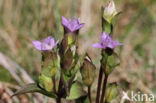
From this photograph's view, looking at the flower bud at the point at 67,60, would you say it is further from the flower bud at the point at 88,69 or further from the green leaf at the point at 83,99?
the green leaf at the point at 83,99

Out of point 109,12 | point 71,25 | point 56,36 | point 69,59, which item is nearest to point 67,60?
point 69,59

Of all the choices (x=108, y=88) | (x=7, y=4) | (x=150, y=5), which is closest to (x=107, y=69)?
(x=108, y=88)

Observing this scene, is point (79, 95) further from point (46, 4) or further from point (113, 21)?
point (46, 4)

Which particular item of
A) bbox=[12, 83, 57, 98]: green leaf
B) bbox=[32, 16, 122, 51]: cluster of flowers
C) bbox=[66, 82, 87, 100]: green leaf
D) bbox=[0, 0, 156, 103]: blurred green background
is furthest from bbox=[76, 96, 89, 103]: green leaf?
bbox=[0, 0, 156, 103]: blurred green background

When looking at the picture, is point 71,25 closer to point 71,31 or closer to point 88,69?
point 71,31

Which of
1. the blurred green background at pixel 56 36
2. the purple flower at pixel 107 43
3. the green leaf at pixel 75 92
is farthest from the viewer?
the blurred green background at pixel 56 36

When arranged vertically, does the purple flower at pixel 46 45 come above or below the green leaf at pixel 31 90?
above

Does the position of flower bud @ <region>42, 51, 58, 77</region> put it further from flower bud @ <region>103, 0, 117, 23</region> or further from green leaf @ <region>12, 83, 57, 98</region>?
flower bud @ <region>103, 0, 117, 23</region>

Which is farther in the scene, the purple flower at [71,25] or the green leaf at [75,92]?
the green leaf at [75,92]

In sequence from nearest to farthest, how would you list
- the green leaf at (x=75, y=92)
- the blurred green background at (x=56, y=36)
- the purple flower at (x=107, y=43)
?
the purple flower at (x=107, y=43), the green leaf at (x=75, y=92), the blurred green background at (x=56, y=36)

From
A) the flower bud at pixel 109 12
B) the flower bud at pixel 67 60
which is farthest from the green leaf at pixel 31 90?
the flower bud at pixel 109 12
